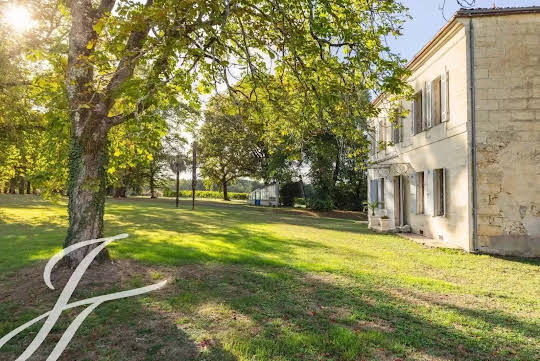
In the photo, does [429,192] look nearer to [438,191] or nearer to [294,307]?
[438,191]

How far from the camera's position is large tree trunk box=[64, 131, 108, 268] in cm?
627

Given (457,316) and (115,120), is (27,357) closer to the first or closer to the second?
(115,120)

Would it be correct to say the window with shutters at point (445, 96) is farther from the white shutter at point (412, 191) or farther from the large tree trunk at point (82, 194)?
the large tree trunk at point (82, 194)

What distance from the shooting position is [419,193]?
1427 cm

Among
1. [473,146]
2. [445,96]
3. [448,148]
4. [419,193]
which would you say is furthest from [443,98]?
[419,193]

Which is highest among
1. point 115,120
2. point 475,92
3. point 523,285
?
point 475,92

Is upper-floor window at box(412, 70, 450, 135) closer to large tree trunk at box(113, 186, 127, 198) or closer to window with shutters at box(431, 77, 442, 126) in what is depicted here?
window with shutters at box(431, 77, 442, 126)

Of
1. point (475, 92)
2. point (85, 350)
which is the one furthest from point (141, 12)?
point (475, 92)

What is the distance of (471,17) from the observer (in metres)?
10.3

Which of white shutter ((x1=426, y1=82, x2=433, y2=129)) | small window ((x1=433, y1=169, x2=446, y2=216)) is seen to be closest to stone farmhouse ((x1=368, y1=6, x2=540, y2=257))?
small window ((x1=433, y1=169, x2=446, y2=216))

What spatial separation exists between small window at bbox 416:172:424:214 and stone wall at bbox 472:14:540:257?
153 inches

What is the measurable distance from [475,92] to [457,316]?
796 centimetres

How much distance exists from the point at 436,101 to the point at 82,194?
1203 centimetres

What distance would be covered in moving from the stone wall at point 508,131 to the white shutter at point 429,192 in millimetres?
2328
